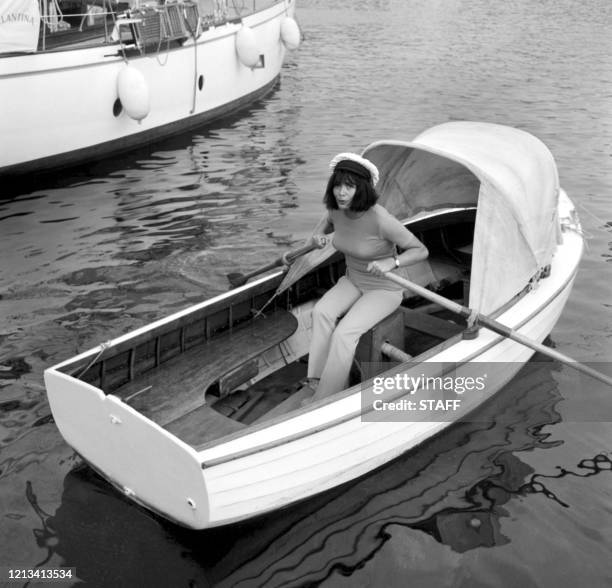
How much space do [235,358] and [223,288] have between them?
3.32 m

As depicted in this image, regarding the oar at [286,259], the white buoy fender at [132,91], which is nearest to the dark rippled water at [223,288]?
the white buoy fender at [132,91]

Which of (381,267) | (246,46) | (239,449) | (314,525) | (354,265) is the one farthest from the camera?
(246,46)

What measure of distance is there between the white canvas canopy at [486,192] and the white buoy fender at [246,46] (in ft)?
37.7

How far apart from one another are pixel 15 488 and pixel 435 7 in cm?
3828

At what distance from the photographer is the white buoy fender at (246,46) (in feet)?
62.5

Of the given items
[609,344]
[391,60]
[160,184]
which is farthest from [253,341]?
[391,60]

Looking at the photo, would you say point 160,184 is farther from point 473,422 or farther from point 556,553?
point 556,553

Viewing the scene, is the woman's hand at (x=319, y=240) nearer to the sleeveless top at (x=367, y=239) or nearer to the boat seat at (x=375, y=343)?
the sleeveless top at (x=367, y=239)

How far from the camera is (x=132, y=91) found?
578 inches

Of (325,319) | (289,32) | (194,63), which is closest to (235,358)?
(325,319)

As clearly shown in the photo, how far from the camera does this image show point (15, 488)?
21.1ft

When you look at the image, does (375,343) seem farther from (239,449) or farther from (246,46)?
(246,46)

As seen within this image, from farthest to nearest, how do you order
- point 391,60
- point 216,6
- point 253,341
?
point 391,60 → point 216,6 → point 253,341

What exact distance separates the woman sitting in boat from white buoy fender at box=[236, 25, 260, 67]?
13260 millimetres
